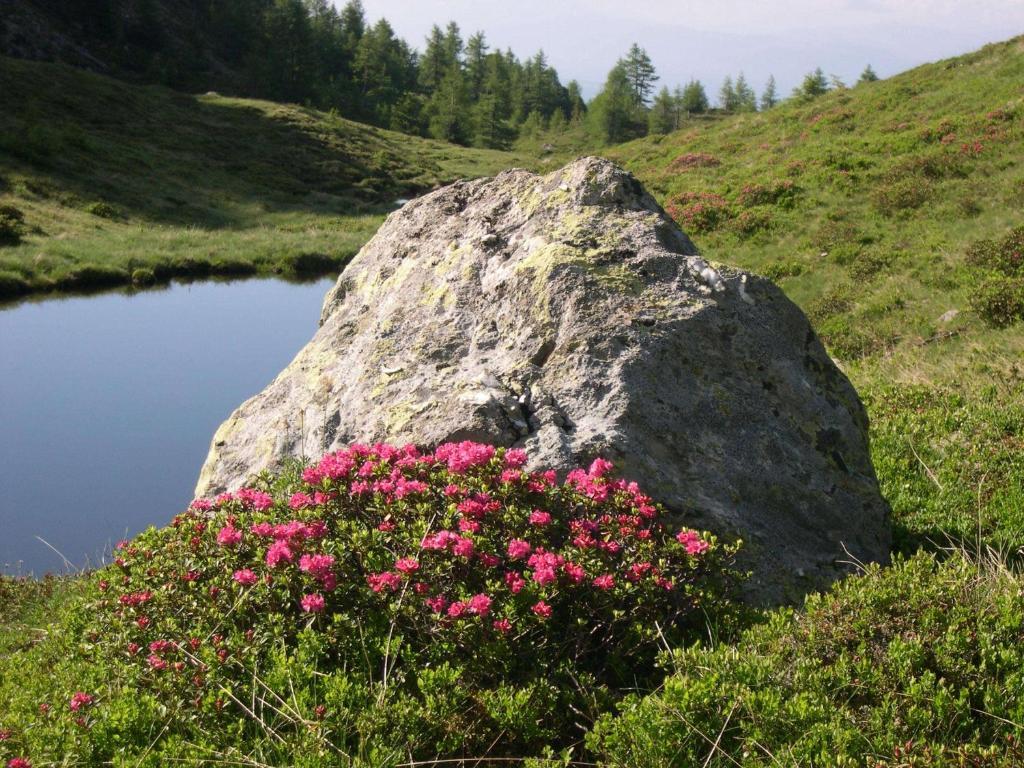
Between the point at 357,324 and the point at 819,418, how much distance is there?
4.63 meters

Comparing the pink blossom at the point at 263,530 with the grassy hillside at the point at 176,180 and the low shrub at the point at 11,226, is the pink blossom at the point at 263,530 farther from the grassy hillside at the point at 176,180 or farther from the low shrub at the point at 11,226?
the low shrub at the point at 11,226

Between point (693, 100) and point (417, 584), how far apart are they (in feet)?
504

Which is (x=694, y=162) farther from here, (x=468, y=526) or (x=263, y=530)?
(x=263, y=530)

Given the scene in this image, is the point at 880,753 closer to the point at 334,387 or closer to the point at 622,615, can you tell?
the point at 622,615

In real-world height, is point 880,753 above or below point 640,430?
below

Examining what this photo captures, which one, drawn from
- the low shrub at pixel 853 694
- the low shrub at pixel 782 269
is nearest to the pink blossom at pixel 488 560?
the low shrub at pixel 853 694

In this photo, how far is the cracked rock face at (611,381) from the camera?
5.94 metres

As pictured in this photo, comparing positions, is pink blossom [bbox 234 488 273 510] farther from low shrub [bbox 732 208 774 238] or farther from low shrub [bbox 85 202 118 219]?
low shrub [bbox 85 202 118 219]

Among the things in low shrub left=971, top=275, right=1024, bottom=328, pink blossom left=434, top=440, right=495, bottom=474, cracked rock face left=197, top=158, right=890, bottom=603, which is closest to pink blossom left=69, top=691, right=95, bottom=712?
pink blossom left=434, top=440, right=495, bottom=474

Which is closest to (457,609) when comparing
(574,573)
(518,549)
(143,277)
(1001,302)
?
(518,549)

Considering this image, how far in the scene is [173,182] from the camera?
59.2m

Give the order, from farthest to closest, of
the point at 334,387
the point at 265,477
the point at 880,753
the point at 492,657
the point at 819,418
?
1. the point at 334,387
2. the point at 819,418
3. the point at 265,477
4. the point at 492,657
5. the point at 880,753

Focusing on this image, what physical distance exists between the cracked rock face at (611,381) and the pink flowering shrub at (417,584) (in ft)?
2.57

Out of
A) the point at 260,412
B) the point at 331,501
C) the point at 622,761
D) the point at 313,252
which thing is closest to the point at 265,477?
the point at 331,501
